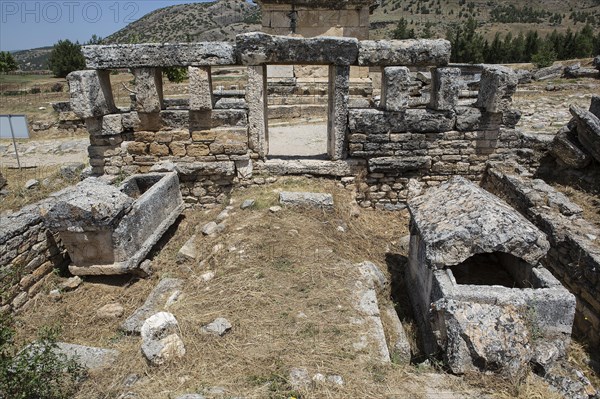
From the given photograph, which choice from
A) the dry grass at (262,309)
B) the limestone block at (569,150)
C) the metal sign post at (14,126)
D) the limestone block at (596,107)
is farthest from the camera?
the metal sign post at (14,126)

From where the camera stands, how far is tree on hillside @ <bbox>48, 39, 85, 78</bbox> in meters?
24.7

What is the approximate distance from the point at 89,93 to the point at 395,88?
16.7 feet

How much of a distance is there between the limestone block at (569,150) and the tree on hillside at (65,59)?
26180 millimetres

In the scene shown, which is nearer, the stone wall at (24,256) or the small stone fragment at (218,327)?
the small stone fragment at (218,327)

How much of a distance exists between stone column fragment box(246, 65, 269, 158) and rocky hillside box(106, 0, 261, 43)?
61.7 m

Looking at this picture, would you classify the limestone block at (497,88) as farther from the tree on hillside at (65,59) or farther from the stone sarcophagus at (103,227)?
the tree on hillside at (65,59)

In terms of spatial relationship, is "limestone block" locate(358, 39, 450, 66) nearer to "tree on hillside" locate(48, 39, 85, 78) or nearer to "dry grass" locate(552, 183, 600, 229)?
"dry grass" locate(552, 183, 600, 229)

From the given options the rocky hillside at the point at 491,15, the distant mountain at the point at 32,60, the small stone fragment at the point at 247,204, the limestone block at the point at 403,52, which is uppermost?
the rocky hillside at the point at 491,15

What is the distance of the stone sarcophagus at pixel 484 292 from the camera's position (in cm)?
338

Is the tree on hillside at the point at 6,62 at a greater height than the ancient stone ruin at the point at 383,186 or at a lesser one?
greater

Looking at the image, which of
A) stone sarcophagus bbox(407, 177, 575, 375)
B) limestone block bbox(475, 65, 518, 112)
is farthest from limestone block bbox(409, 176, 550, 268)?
limestone block bbox(475, 65, 518, 112)

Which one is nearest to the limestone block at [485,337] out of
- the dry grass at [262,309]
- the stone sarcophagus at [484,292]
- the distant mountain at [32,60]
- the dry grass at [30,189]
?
the stone sarcophagus at [484,292]

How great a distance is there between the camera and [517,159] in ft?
25.3

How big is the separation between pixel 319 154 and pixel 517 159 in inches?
152
